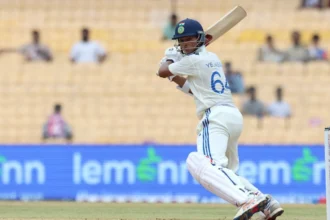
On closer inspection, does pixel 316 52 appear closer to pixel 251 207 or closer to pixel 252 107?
pixel 252 107

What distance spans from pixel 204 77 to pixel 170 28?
365 inches

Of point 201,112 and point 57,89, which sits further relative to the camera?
point 57,89

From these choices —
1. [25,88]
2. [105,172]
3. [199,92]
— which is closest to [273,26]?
[25,88]

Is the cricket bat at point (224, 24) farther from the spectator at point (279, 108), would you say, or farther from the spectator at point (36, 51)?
the spectator at point (36, 51)

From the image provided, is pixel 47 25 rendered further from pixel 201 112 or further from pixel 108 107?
pixel 201 112

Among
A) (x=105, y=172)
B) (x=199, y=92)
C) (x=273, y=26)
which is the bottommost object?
(x=105, y=172)

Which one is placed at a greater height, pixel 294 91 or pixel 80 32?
pixel 80 32

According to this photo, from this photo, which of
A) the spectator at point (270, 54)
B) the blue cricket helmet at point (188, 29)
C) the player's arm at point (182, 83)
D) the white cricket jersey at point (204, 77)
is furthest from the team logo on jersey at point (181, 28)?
the spectator at point (270, 54)

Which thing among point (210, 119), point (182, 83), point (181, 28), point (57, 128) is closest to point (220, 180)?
point (210, 119)

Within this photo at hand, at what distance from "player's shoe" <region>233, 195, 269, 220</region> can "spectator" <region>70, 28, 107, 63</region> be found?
9185 mm

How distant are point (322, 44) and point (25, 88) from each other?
17.0 feet

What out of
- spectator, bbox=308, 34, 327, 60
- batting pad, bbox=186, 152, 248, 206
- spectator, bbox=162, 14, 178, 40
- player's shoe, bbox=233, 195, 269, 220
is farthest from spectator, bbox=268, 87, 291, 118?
player's shoe, bbox=233, 195, 269, 220

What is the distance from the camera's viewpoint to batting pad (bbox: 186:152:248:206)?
6508 millimetres

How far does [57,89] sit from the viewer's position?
49.5 feet
